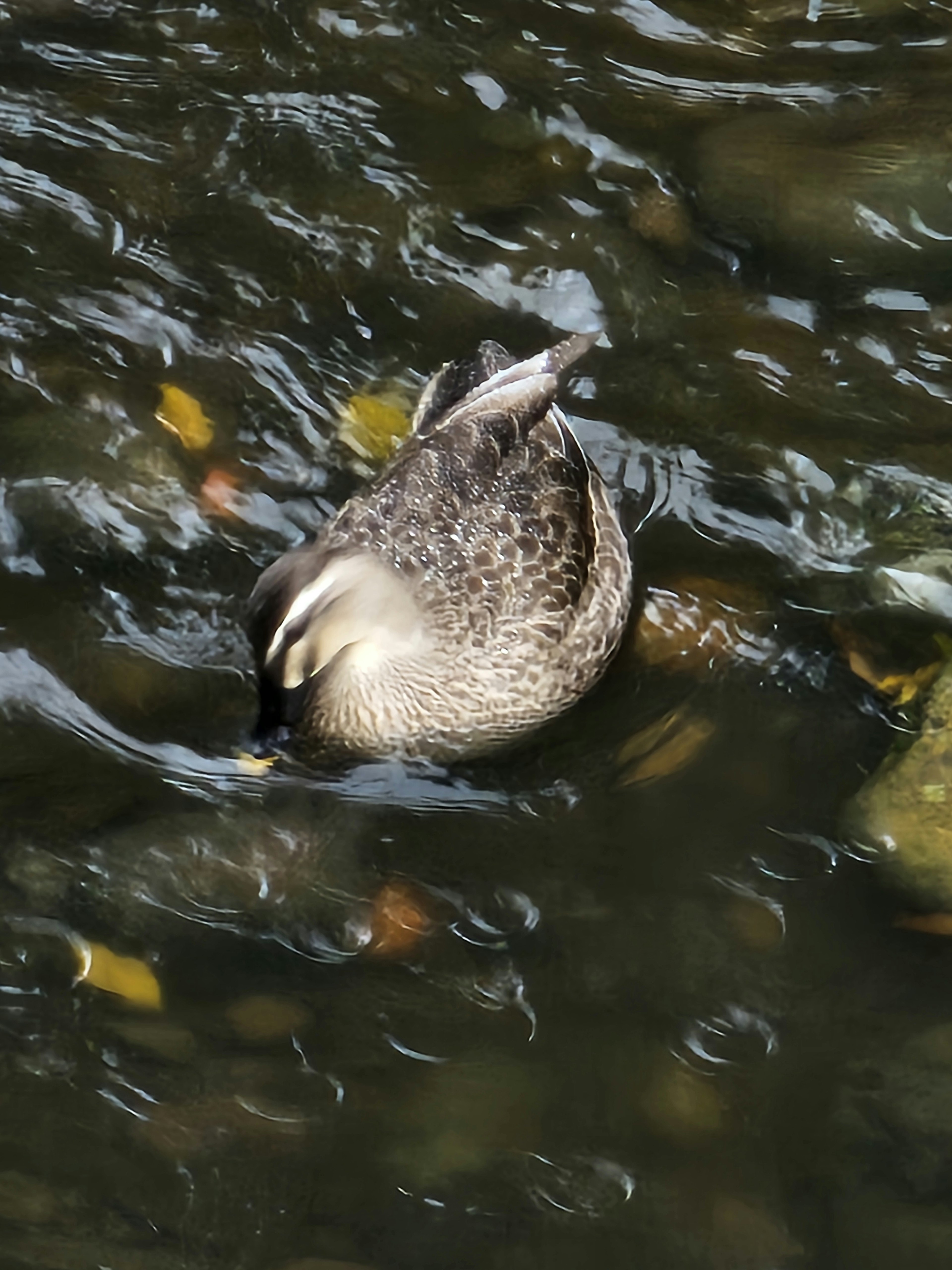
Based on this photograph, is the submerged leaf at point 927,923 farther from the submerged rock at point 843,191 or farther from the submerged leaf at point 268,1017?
the submerged rock at point 843,191

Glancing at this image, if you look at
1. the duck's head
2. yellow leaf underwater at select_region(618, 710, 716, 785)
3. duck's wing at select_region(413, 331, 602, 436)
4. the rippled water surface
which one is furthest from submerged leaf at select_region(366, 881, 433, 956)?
duck's wing at select_region(413, 331, 602, 436)

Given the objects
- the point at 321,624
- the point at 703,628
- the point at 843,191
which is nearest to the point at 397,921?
the point at 321,624

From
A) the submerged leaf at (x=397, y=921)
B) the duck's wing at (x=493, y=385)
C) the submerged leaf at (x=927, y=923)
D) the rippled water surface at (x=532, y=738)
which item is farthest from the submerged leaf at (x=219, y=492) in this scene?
the submerged leaf at (x=927, y=923)

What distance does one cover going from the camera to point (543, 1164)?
3676 millimetres

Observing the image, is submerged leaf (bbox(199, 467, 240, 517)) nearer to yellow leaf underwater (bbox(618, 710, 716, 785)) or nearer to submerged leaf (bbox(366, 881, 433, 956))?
submerged leaf (bbox(366, 881, 433, 956))

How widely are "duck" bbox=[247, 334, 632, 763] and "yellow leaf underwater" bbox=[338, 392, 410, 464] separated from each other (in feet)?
1.31

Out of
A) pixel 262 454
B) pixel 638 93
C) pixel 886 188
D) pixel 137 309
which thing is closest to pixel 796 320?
pixel 886 188

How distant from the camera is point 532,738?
423cm

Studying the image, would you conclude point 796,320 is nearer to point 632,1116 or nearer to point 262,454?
point 262,454

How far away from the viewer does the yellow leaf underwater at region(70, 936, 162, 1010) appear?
378 centimetres

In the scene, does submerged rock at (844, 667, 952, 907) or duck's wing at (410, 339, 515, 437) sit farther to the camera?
duck's wing at (410, 339, 515, 437)

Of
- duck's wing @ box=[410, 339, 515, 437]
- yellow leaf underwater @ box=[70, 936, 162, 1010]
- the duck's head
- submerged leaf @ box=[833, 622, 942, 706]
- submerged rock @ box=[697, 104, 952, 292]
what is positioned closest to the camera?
Answer: the duck's head

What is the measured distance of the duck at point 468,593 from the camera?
398 centimetres

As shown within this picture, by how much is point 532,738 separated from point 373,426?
1.29 metres
